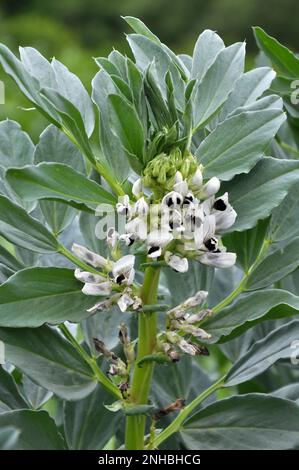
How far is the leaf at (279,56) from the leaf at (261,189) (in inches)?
9.0

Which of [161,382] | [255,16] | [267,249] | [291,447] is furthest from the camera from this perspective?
[255,16]

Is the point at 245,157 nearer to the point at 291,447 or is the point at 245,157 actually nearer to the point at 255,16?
the point at 291,447

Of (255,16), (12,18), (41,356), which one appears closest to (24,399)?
(41,356)

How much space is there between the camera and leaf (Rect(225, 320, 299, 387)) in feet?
2.86

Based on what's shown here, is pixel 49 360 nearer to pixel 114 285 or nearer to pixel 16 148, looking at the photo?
pixel 114 285

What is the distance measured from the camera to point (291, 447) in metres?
0.83

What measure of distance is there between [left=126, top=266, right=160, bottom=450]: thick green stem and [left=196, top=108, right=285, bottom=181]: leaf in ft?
0.38

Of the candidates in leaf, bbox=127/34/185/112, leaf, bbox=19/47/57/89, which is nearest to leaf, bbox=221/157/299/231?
leaf, bbox=127/34/185/112

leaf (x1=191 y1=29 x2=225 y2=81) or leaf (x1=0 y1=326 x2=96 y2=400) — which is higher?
leaf (x1=191 y1=29 x2=225 y2=81)

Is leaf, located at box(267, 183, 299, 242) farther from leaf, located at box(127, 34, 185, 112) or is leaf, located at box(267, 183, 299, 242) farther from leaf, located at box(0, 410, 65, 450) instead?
leaf, located at box(0, 410, 65, 450)

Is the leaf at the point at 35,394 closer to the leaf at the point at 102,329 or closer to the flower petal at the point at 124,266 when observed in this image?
the leaf at the point at 102,329

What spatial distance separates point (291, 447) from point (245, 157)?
0.89 feet

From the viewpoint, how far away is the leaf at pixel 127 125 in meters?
0.80

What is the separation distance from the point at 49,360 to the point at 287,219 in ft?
0.91
